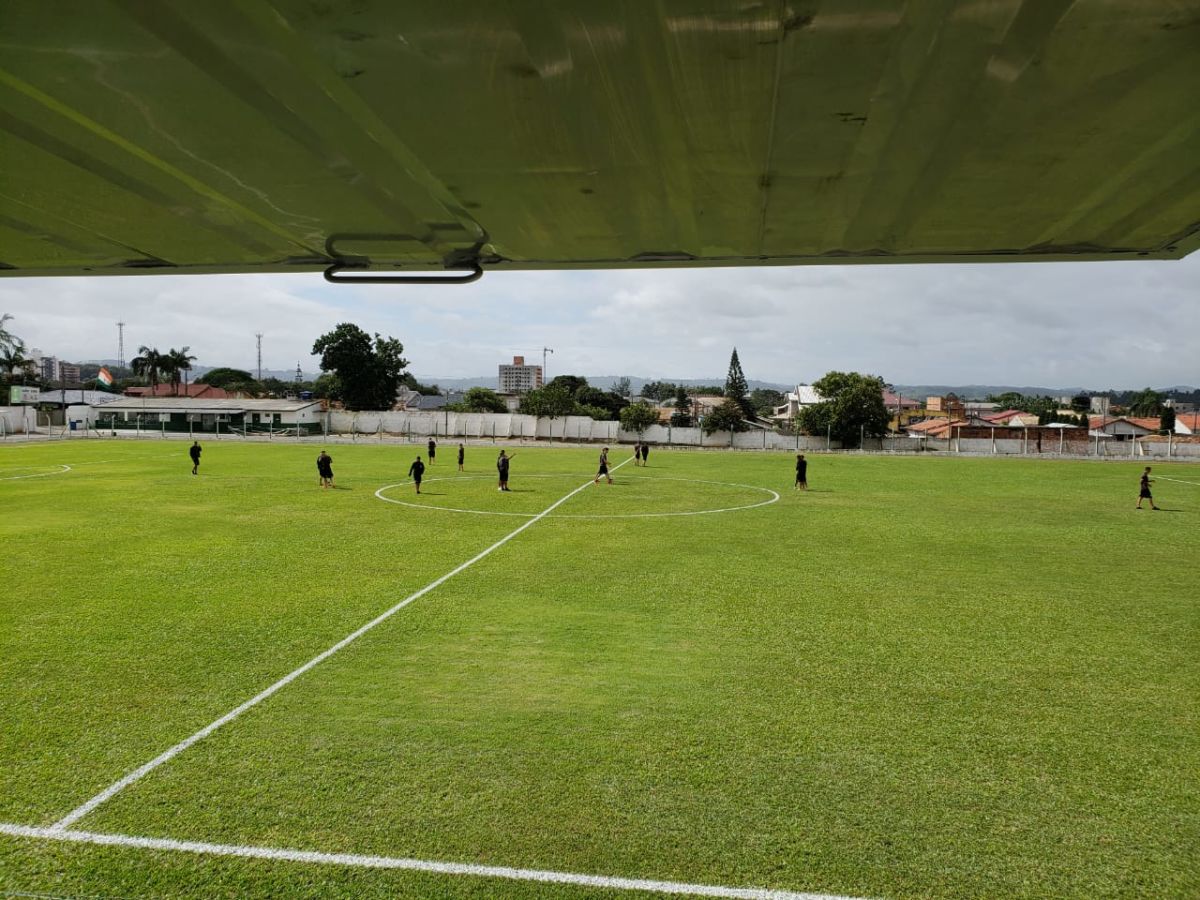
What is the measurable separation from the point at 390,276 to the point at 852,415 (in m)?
72.4

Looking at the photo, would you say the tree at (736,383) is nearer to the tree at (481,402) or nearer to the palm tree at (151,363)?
the tree at (481,402)

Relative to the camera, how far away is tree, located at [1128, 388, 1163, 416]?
137 meters

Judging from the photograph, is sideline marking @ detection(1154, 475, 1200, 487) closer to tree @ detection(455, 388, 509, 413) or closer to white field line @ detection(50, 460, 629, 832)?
white field line @ detection(50, 460, 629, 832)

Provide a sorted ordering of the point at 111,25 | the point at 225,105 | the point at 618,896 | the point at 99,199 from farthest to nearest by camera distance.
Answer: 1. the point at 618,896
2. the point at 99,199
3. the point at 225,105
4. the point at 111,25

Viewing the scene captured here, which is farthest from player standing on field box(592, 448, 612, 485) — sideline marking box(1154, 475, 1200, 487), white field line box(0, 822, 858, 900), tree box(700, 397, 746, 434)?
tree box(700, 397, 746, 434)

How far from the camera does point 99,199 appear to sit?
3186 millimetres

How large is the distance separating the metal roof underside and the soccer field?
4568 mm

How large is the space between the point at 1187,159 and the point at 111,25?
329 centimetres

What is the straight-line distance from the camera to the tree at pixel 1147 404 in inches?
5408

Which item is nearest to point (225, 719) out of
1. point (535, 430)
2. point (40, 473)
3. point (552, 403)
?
point (40, 473)

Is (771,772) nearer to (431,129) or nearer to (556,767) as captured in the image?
(556,767)

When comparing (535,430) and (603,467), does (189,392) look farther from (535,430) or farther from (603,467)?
(603,467)

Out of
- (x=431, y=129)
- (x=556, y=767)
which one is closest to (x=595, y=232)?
(x=431, y=129)

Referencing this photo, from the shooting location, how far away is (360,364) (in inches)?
4018
